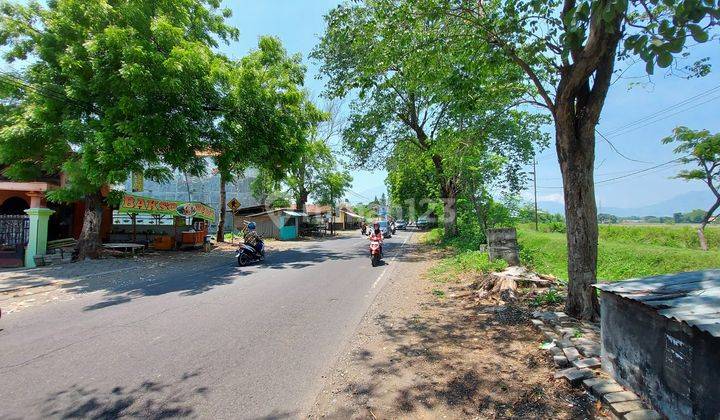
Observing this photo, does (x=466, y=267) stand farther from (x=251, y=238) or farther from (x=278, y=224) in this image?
(x=278, y=224)

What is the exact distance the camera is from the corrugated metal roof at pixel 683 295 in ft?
8.35

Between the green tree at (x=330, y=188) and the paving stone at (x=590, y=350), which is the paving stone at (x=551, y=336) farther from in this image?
the green tree at (x=330, y=188)

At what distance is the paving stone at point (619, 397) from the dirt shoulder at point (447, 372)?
166 mm

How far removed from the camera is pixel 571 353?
13.8 ft

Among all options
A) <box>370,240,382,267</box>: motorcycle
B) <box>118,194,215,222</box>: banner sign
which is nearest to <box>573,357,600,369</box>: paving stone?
<box>370,240,382,267</box>: motorcycle

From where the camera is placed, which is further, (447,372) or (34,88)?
(34,88)

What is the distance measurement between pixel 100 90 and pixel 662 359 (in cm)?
1541

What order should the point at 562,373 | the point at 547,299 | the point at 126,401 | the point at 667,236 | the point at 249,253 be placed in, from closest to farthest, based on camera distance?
the point at 126,401
the point at 562,373
the point at 547,299
the point at 249,253
the point at 667,236

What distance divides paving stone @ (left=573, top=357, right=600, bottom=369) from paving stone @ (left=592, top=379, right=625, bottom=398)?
339 mm

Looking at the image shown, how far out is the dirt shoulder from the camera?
11.2 feet

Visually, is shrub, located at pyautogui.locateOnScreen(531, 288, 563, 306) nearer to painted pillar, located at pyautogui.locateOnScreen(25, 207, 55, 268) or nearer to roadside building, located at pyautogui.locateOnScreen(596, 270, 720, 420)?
roadside building, located at pyautogui.locateOnScreen(596, 270, 720, 420)

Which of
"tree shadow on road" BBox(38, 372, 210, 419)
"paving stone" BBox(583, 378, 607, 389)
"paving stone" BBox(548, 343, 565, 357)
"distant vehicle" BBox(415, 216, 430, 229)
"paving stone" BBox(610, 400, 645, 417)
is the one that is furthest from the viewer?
"distant vehicle" BBox(415, 216, 430, 229)

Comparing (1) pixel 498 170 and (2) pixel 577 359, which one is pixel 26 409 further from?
(1) pixel 498 170

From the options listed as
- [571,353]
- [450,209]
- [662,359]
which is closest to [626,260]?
[450,209]
